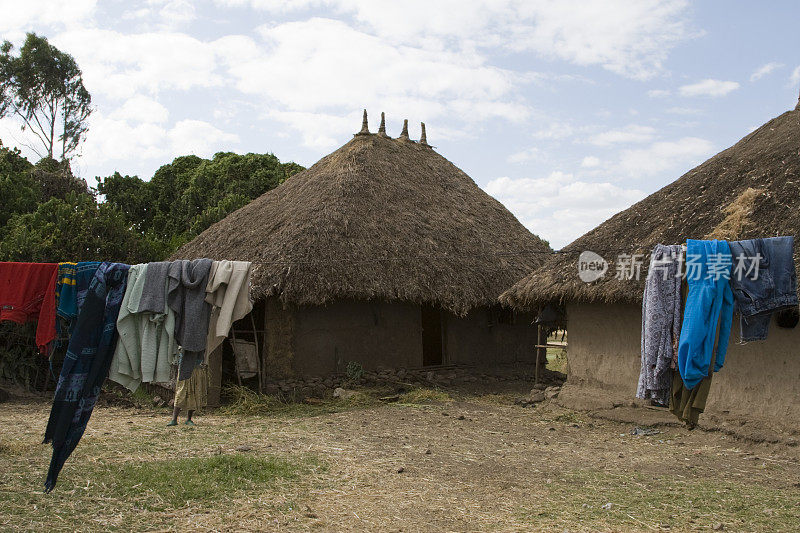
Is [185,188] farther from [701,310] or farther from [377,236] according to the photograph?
[701,310]

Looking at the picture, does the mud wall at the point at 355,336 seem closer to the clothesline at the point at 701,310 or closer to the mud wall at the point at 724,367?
the mud wall at the point at 724,367

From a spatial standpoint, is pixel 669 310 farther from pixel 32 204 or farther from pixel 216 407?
pixel 32 204

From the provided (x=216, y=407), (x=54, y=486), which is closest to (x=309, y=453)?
(x=54, y=486)

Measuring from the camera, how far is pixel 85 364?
16.6 feet

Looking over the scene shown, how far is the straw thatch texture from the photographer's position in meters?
10.9

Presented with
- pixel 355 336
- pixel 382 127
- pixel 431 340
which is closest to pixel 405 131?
pixel 382 127

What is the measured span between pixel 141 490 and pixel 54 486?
1.96 feet

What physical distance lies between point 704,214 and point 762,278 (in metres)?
4.49

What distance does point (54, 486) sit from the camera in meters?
5.15

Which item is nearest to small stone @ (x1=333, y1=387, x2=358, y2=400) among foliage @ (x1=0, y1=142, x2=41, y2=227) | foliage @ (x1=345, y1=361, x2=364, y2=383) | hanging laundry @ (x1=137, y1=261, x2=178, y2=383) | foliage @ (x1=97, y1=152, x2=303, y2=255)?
foliage @ (x1=345, y1=361, x2=364, y2=383)

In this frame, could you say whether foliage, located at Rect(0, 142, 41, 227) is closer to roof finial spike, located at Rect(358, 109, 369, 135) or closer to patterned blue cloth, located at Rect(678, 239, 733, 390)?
roof finial spike, located at Rect(358, 109, 369, 135)

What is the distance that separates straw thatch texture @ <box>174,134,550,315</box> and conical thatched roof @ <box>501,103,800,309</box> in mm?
1084

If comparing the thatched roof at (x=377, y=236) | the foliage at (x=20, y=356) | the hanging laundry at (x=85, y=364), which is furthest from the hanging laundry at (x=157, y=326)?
the foliage at (x=20, y=356)

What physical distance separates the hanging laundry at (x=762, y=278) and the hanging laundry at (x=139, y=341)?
3.98 metres
